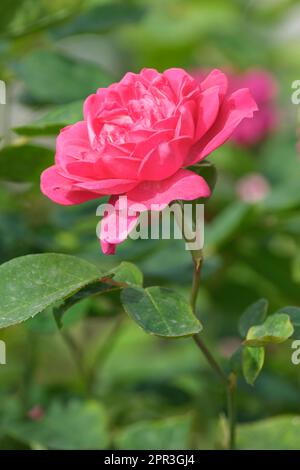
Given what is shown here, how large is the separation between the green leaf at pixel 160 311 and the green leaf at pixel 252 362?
0.25 ft

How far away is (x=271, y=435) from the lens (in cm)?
100

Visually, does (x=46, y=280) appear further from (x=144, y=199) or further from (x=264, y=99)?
(x=264, y=99)

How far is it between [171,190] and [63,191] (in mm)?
92

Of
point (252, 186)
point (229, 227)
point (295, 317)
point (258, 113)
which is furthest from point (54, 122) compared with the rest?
point (258, 113)

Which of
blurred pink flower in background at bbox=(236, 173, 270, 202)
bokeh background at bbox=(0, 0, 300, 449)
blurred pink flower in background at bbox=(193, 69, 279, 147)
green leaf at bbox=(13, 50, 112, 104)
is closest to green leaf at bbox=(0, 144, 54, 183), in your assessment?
bokeh background at bbox=(0, 0, 300, 449)

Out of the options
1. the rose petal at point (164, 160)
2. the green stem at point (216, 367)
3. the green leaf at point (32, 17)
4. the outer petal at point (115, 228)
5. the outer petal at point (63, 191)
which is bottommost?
the green stem at point (216, 367)

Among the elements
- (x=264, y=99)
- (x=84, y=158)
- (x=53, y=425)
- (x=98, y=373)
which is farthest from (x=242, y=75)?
(x=84, y=158)

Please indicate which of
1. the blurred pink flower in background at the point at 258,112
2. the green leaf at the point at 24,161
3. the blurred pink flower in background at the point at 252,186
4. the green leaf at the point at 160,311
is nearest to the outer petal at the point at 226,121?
the green leaf at the point at 160,311

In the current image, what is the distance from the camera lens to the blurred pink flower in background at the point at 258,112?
1.94m

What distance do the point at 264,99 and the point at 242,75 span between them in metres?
0.22

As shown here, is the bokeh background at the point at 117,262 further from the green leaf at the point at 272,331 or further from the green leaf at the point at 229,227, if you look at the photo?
the green leaf at the point at 272,331

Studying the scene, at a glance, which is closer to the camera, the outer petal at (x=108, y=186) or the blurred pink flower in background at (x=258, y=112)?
the outer petal at (x=108, y=186)

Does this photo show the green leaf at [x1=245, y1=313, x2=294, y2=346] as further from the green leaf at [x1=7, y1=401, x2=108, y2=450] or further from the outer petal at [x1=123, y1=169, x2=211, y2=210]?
the green leaf at [x1=7, y1=401, x2=108, y2=450]

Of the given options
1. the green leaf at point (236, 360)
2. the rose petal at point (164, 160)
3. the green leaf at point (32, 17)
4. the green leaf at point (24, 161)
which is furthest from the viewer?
the green leaf at point (32, 17)
